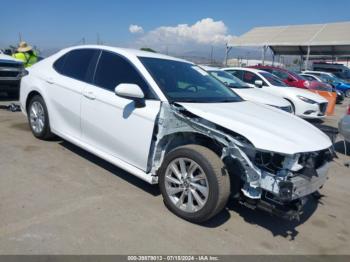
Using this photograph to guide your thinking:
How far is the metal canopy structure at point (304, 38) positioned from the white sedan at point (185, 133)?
27508 mm

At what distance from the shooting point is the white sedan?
3.25 m

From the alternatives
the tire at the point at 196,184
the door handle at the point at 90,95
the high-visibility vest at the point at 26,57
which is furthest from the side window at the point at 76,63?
the high-visibility vest at the point at 26,57

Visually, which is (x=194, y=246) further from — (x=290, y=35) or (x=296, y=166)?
(x=290, y=35)

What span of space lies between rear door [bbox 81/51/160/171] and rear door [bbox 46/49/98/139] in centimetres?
20

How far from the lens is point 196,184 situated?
3.48 metres

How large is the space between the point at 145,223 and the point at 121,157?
0.99 metres

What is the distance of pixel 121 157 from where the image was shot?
4.13 metres

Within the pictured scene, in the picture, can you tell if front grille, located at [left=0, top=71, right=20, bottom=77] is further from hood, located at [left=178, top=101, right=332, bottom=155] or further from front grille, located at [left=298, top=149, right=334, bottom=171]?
front grille, located at [left=298, top=149, right=334, bottom=171]

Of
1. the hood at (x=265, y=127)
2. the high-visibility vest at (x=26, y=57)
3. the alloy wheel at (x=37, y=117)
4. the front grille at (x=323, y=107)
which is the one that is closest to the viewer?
the hood at (x=265, y=127)

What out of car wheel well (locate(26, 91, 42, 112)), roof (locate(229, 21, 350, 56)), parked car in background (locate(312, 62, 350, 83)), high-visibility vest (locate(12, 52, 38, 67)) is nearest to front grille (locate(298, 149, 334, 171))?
car wheel well (locate(26, 91, 42, 112))

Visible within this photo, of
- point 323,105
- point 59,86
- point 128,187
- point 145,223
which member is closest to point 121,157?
point 128,187

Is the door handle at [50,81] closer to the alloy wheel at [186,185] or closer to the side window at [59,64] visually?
the side window at [59,64]

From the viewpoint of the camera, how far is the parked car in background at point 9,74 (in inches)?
370

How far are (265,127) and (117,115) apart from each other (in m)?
1.73
